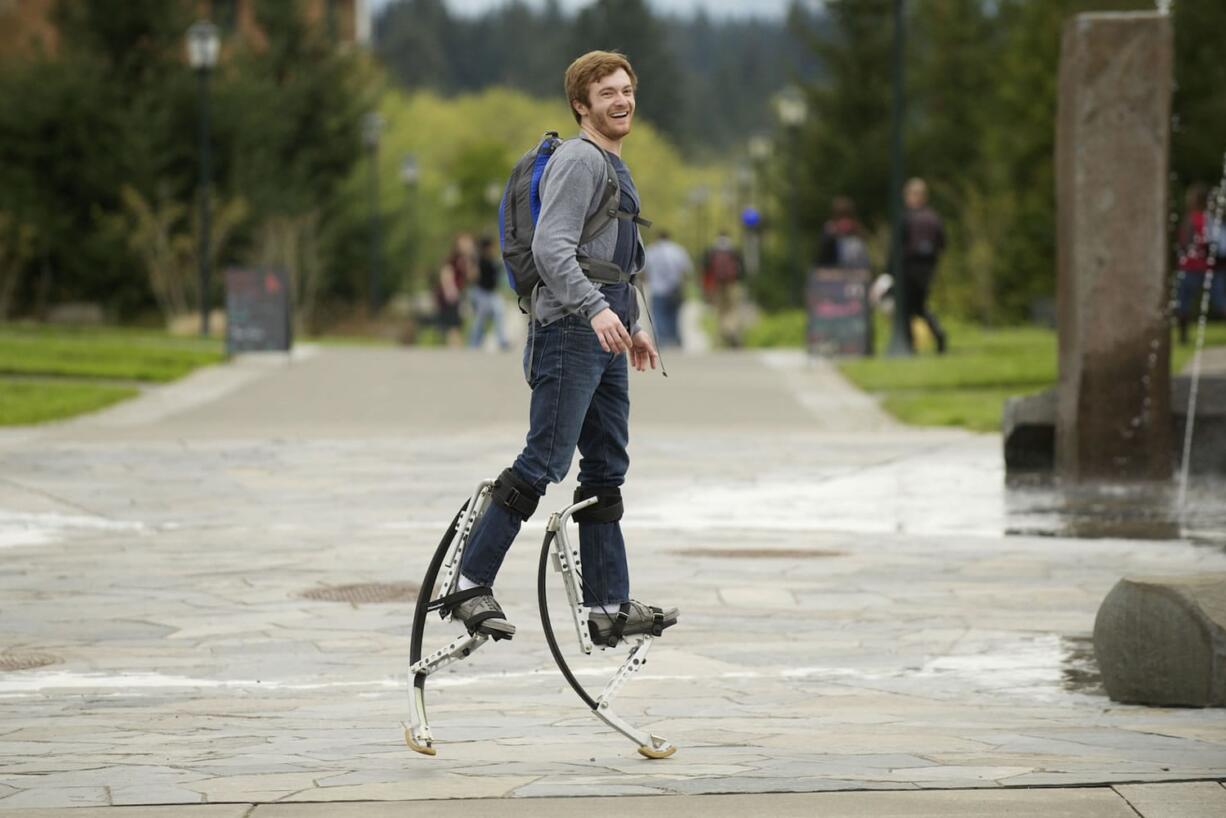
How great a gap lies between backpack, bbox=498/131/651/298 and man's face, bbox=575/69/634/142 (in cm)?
9

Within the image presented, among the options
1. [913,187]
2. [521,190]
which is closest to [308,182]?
[913,187]

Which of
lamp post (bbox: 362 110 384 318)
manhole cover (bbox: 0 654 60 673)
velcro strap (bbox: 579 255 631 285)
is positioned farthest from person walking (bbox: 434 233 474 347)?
velcro strap (bbox: 579 255 631 285)

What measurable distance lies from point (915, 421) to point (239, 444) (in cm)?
547

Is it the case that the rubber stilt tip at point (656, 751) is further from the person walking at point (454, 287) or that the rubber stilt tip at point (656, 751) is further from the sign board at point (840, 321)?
the person walking at point (454, 287)

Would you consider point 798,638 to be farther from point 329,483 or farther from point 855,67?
point 855,67

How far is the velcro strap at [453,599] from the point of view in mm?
6352

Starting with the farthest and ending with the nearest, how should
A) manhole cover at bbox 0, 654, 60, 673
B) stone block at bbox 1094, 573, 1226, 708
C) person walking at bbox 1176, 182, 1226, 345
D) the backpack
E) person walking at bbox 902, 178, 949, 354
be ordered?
person walking at bbox 902, 178, 949, 354 → person walking at bbox 1176, 182, 1226, 345 → manhole cover at bbox 0, 654, 60, 673 → stone block at bbox 1094, 573, 1226, 708 → the backpack

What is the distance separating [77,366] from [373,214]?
3234cm

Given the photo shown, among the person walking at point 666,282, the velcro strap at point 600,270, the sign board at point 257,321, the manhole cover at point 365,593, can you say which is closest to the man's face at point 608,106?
the velcro strap at point 600,270

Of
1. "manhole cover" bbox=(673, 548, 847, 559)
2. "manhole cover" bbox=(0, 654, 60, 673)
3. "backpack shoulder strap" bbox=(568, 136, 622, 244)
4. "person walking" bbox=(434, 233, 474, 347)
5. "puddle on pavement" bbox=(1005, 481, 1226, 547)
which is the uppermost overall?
"backpack shoulder strap" bbox=(568, 136, 622, 244)

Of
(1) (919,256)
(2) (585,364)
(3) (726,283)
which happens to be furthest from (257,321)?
(2) (585,364)

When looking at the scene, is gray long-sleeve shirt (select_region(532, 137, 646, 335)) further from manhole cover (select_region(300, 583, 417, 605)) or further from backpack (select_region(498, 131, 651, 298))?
manhole cover (select_region(300, 583, 417, 605))

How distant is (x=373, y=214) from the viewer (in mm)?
56469

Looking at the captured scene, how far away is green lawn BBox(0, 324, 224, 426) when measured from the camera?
20250 millimetres
